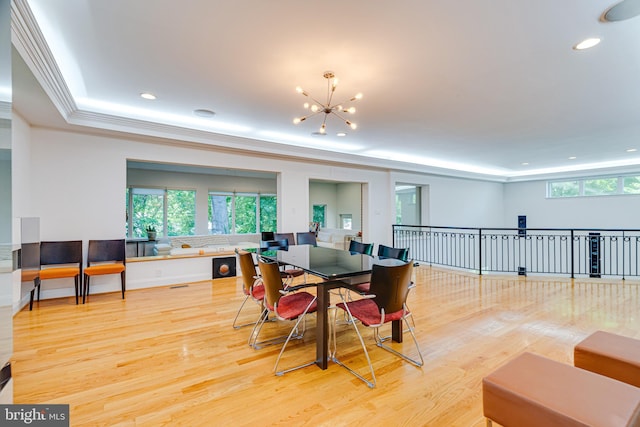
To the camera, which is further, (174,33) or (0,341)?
(174,33)

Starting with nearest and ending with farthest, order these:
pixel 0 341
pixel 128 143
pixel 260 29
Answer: pixel 0 341, pixel 260 29, pixel 128 143

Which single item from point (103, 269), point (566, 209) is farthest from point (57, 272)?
point (566, 209)

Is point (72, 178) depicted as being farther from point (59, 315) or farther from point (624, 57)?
point (624, 57)

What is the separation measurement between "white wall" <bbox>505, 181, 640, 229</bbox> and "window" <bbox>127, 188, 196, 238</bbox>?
453 inches

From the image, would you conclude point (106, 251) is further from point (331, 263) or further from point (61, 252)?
point (331, 263)

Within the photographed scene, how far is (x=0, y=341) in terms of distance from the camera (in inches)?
33.5

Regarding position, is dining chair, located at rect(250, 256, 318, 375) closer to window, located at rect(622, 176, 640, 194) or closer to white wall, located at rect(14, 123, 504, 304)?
white wall, located at rect(14, 123, 504, 304)

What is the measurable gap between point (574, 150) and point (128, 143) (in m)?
9.30

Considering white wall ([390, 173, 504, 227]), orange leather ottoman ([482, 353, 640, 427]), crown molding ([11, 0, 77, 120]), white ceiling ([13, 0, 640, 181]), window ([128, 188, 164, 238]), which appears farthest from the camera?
white wall ([390, 173, 504, 227])

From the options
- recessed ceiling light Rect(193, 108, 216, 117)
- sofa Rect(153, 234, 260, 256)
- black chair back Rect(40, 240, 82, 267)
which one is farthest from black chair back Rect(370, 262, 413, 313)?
sofa Rect(153, 234, 260, 256)

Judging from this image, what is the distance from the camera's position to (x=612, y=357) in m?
1.73

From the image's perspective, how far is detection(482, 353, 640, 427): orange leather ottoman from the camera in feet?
4.01

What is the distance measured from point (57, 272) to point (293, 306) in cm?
346

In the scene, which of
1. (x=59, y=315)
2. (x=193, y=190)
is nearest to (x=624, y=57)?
(x=59, y=315)
